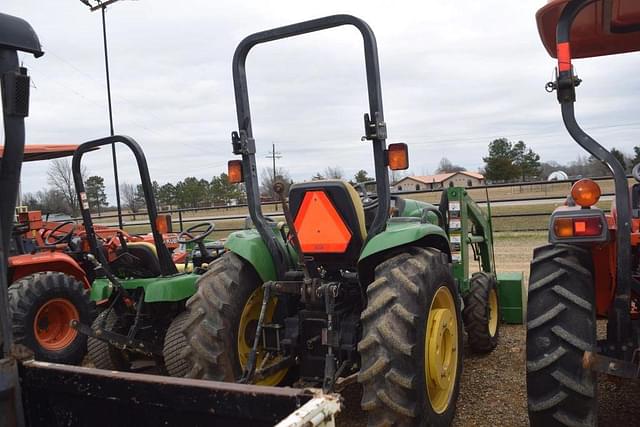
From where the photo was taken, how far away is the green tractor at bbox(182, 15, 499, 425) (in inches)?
122

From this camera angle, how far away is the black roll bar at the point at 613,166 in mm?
2811

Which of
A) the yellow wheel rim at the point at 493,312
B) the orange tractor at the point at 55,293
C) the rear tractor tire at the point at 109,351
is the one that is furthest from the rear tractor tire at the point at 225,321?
the yellow wheel rim at the point at 493,312

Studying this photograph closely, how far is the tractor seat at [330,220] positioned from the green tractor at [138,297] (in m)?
1.70

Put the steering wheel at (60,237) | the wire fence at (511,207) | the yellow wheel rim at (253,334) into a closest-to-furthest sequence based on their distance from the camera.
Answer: the yellow wheel rim at (253,334) < the steering wheel at (60,237) < the wire fence at (511,207)

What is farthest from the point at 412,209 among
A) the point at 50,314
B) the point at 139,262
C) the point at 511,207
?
the point at 511,207

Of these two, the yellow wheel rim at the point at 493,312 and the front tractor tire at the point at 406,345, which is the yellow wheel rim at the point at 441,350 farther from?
the yellow wheel rim at the point at 493,312

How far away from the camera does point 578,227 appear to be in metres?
2.97

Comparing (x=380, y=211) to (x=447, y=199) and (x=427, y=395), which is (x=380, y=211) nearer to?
(x=427, y=395)

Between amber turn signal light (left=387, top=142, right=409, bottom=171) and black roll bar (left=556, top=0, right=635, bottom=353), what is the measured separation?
0.96 metres

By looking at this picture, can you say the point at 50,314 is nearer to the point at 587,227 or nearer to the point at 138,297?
the point at 138,297

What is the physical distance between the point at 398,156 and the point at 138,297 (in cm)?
303

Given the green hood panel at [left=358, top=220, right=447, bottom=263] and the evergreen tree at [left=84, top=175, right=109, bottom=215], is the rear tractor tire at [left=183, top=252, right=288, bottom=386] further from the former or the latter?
the evergreen tree at [left=84, top=175, right=109, bottom=215]

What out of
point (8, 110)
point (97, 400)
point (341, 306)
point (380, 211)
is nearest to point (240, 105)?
point (380, 211)

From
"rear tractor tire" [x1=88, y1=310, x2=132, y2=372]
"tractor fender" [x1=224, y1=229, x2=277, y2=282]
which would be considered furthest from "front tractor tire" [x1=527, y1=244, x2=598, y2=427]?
"rear tractor tire" [x1=88, y1=310, x2=132, y2=372]
